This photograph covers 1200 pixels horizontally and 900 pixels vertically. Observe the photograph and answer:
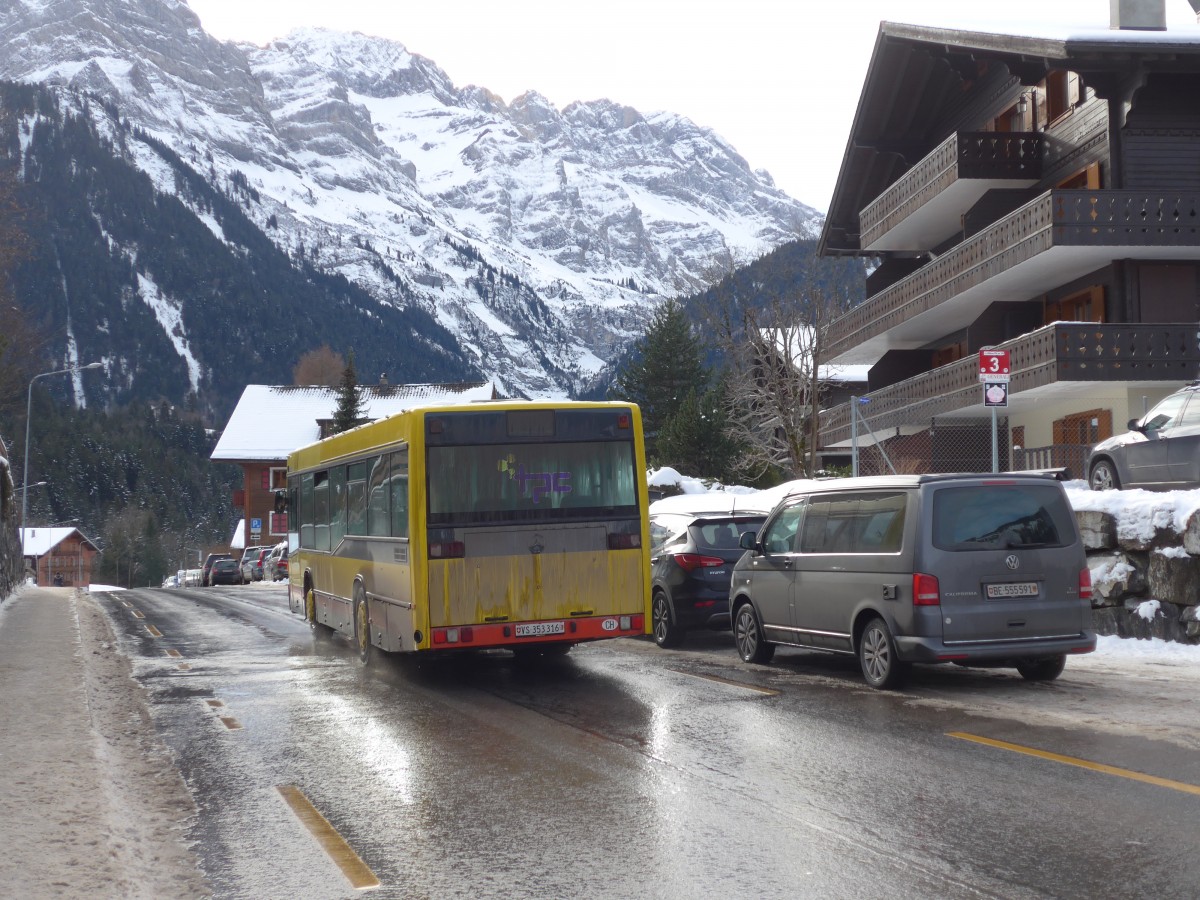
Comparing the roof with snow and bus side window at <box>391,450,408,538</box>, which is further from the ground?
the roof with snow

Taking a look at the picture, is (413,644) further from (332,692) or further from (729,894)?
(729,894)

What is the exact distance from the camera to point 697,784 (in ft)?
25.2

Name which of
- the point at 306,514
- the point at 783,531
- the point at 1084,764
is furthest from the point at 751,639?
the point at 306,514

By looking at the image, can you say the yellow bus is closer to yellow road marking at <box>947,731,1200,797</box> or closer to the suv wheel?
yellow road marking at <box>947,731,1200,797</box>

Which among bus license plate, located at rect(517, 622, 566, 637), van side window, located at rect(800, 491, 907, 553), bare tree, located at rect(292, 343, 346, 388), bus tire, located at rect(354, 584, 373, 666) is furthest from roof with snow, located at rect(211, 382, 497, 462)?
van side window, located at rect(800, 491, 907, 553)

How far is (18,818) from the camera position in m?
7.03

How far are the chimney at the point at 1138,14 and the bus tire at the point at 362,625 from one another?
25.2 metres

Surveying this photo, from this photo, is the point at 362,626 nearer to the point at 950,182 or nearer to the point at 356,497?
the point at 356,497

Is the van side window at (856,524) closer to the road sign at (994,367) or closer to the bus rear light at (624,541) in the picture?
the bus rear light at (624,541)

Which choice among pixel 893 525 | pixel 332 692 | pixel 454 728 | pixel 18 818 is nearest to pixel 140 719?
pixel 332 692

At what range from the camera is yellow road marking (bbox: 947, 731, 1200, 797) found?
7.26 metres

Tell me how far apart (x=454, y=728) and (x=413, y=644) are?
2.54m

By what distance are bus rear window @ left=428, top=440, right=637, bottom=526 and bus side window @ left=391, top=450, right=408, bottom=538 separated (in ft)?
1.26

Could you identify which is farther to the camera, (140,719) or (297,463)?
(297,463)
